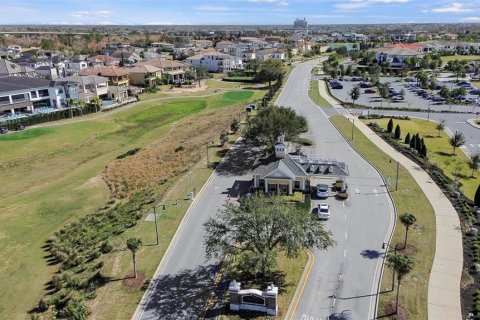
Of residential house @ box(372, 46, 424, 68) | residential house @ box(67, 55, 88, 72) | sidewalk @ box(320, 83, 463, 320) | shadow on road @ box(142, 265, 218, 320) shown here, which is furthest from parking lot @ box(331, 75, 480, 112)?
residential house @ box(67, 55, 88, 72)

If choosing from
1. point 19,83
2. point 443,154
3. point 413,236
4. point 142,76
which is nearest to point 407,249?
point 413,236

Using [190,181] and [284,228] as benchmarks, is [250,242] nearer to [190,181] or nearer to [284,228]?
[284,228]

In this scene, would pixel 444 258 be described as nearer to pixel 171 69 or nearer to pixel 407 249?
pixel 407 249

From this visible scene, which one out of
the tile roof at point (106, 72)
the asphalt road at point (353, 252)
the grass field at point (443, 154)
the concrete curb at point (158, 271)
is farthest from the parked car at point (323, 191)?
the tile roof at point (106, 72)

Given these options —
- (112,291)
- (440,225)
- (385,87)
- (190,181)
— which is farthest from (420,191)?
(385,87)

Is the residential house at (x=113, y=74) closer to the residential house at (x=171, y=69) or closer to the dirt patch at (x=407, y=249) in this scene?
the residential house at (x=171, y=69)
